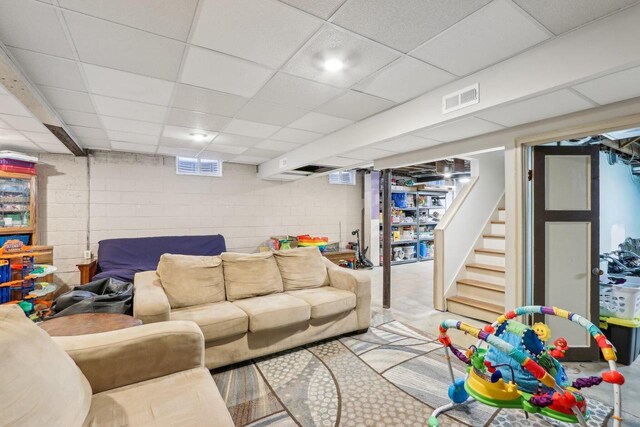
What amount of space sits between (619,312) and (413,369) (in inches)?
79.9

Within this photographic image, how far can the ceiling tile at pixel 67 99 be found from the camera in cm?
242

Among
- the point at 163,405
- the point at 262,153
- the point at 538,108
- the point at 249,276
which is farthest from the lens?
the point at 262,153

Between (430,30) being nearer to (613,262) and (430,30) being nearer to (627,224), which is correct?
(613,262)

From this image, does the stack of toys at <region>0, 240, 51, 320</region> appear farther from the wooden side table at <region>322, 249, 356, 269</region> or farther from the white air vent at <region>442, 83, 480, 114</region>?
the white air vent at <region>442, 83, 480, 114</region>

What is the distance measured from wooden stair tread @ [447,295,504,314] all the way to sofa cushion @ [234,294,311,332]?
7.41 ft

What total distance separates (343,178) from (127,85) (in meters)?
5.33

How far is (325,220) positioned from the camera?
6883 mm

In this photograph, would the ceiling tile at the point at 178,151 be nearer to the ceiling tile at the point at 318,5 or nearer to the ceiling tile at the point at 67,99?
the ceiling tile at the point at 67,99

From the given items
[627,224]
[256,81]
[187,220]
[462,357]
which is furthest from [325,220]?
[627,224]

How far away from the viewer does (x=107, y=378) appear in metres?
1.43

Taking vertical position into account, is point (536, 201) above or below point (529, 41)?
below

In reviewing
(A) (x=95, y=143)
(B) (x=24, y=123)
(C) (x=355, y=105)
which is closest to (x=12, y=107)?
(B) (x=24, y=123)

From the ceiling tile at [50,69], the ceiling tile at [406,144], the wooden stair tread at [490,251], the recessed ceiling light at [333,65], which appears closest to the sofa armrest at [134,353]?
the ceiling tile at [50,69]

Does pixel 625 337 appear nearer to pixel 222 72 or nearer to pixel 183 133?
pixel 222 72
